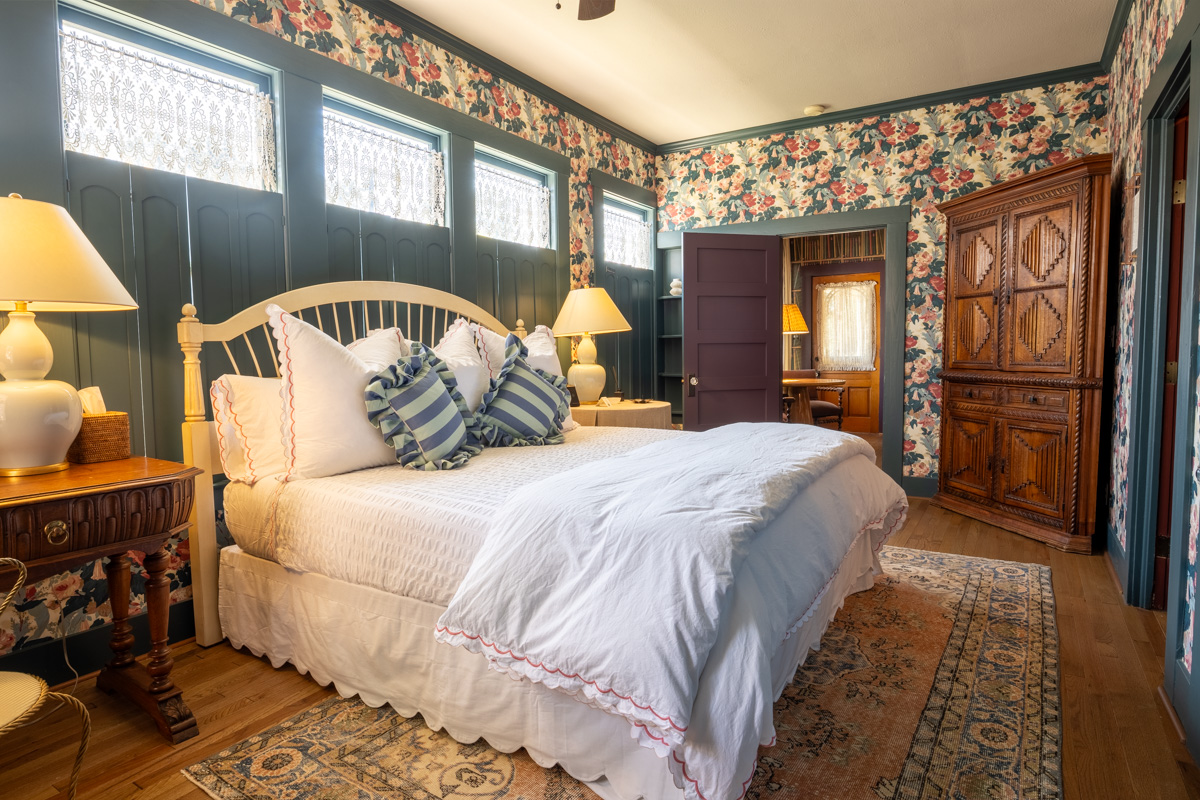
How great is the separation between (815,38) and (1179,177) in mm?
1864

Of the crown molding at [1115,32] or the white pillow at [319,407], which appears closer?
the white pillow at [319,407]

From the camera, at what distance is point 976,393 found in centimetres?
416

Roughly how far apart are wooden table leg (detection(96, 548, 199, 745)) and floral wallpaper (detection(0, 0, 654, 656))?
0.28m

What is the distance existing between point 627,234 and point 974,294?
8.48 feet

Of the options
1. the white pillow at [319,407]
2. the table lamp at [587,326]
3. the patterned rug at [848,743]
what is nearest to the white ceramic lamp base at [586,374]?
the table lamp at [587,326]

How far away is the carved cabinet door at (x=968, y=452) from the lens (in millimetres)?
4074

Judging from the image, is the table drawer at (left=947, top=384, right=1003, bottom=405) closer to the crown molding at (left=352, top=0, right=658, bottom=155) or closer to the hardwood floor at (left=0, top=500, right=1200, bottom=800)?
the hardwood floor at (left=0, top=500, right=1200, bottom=800)

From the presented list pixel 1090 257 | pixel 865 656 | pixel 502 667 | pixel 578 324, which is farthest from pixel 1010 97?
pixel 502 667

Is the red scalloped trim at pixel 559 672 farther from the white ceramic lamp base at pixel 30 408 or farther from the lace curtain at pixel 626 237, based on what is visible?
the lace curtain at pixel 626 237

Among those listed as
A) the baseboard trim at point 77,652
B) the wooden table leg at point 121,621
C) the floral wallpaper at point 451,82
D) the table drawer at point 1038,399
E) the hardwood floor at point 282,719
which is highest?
the floral wallpaper at point 451,82

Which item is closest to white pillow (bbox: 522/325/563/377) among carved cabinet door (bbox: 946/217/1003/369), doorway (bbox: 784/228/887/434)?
carved cabinet door (bbox: 946/217/1003/369)

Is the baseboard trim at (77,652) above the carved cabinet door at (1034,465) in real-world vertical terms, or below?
below

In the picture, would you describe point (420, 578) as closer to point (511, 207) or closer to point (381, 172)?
point (381, 172)

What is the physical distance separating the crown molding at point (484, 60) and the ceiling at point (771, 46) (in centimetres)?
5
